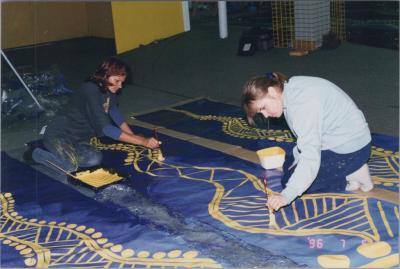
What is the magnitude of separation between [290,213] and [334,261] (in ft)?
1.46

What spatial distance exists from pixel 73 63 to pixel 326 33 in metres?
4.07

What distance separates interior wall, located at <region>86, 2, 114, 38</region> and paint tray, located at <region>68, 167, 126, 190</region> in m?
7.56

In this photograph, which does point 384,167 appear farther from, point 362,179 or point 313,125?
point 313,125

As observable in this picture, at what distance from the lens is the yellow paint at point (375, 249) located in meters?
1.95

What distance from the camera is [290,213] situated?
2350mm

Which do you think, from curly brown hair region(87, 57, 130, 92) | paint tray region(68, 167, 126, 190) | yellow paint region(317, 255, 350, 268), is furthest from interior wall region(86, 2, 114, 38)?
yellow paint region(317, 255, 350, 268)

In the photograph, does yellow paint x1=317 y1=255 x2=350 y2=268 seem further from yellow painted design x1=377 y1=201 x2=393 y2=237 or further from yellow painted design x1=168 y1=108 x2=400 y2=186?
yellow painted design x1=168 y1=108 x2=400 y2=186

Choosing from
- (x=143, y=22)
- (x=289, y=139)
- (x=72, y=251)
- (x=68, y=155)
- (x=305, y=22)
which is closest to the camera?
(x=72, y=251)

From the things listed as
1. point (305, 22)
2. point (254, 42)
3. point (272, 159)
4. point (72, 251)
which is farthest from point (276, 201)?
point (305, 22)

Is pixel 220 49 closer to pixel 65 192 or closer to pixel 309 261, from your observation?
pixel 65 192

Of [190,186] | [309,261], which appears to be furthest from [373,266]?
[190,186]

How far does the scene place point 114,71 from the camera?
2.89m

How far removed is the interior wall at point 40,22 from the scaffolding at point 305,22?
4.94 meters

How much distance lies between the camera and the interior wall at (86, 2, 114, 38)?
10.2 metres
